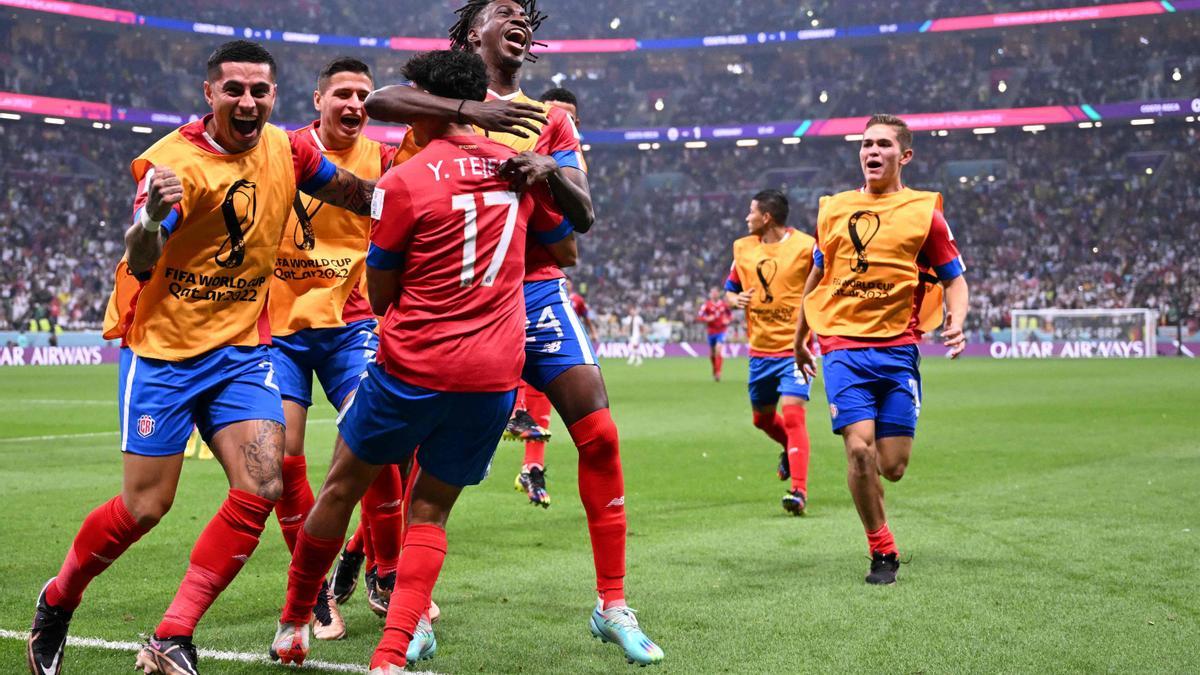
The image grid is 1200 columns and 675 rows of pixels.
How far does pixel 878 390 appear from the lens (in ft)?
23.2

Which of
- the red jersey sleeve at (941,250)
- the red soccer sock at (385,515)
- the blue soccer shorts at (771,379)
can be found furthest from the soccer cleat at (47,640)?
the blue soccer shorts at (771,379)

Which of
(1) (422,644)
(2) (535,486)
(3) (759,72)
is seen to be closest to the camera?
(1) (422,644)

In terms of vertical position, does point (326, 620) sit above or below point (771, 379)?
below

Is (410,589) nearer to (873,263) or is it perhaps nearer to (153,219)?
(153,219)

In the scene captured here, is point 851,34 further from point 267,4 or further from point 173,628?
point 173,628

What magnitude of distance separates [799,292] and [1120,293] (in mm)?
40143

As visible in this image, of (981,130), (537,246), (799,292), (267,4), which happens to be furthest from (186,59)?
(537,246)

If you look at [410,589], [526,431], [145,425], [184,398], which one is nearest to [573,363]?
[410,589]

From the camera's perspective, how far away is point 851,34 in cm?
5472

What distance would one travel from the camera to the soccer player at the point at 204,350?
4.46 m

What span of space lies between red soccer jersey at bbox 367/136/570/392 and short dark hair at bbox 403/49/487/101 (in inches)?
8.1

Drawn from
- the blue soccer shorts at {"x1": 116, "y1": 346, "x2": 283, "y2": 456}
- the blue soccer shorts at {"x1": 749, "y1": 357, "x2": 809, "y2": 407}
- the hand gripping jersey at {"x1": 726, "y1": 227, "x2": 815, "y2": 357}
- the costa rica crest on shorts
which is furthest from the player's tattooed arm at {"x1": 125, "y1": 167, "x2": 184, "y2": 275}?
the hand gripping jersey at {"x1": 726, "y1": 227, "x2": 815, "y2": 357}

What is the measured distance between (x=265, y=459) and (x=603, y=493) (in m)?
1.40

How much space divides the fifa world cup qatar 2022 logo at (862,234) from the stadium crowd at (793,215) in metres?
38.1
